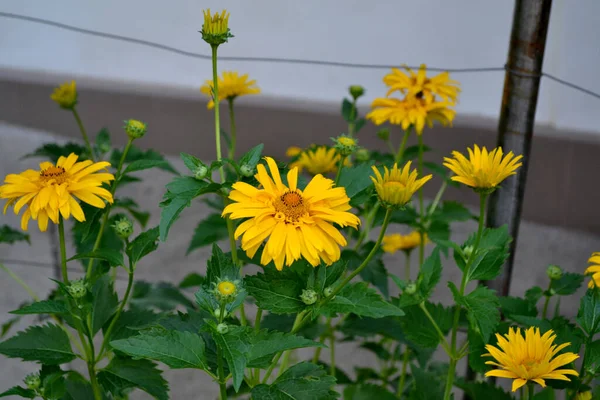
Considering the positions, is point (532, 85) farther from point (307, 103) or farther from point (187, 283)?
point (307, 103)

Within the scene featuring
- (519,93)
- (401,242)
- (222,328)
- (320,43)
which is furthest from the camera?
(320,43)

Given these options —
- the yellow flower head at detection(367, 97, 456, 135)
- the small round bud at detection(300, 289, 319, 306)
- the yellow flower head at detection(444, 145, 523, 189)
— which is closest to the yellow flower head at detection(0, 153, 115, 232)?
the small round bud at detection(300, 289, 319, 306)

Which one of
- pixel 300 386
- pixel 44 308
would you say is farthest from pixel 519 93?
pixel 44 308

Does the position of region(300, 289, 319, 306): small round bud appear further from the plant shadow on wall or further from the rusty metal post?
the rusty metal post

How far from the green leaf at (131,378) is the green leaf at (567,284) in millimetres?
480

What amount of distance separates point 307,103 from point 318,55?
157 millimetres

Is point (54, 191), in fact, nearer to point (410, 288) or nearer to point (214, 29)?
point (214, 29)

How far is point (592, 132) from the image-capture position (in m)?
1.81

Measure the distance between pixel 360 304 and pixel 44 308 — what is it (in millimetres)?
316

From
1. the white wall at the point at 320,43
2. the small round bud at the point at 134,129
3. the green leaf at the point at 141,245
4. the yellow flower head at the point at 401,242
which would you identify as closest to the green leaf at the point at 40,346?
the green leaf at the point at 141,245

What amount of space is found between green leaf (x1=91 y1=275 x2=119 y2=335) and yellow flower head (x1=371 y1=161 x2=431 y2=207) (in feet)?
1.18

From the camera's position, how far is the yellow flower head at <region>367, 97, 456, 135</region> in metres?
1.05

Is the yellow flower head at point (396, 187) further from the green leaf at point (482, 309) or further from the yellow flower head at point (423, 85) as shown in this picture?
the yellow flower head at point (423, 85)

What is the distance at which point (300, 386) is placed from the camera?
0.67 m
